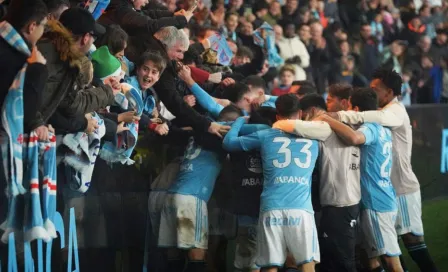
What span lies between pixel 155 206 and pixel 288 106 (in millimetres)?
1539

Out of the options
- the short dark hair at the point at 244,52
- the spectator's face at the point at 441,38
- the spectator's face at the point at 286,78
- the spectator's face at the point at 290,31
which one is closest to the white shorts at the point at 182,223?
the short dark hair at the point at 244,52

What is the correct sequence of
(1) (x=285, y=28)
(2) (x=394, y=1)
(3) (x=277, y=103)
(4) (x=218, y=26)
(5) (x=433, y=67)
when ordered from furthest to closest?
(2) (x=394, y=1)
(5) (x=433, y=67)
(1) (x=285, y=28)
(4) (x=218, y=26)
(3) (x=277, y=103)

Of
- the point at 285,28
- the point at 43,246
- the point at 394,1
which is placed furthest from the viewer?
the point at 394,1

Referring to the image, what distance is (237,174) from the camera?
9.86 m

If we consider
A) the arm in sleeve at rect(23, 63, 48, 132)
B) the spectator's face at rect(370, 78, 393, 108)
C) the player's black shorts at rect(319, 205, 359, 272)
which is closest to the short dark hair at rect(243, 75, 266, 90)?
the spectator's face at rect(370, 78, 393, 108)

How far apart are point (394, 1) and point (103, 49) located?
15.7 m

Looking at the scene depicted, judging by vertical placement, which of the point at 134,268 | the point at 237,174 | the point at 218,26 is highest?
the point at 218,26

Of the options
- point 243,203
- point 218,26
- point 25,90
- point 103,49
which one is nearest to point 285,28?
point 218,26

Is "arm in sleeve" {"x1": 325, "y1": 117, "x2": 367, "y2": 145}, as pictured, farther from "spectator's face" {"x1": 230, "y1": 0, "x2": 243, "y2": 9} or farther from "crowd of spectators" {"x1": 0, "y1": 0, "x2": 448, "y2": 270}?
"spectator's face" {"x1": 230, "y1": 0, "x2": 243, "y2": 9}

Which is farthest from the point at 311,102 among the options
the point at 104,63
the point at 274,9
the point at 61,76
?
the point at 274,9

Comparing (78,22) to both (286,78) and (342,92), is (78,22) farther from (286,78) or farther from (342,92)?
(286,78)

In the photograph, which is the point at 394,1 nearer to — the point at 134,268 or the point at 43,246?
the point at 134,268

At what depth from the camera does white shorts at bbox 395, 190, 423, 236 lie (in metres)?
11.0

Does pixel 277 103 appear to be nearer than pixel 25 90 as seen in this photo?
No
